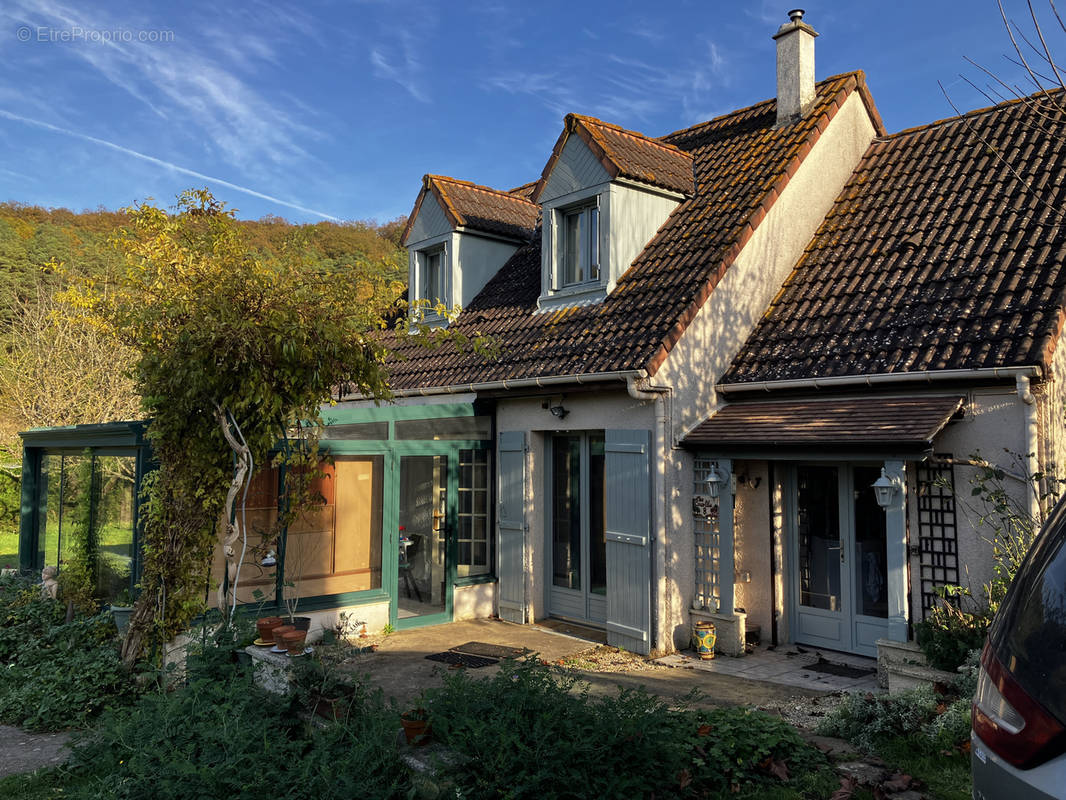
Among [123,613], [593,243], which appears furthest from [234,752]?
[593,243]

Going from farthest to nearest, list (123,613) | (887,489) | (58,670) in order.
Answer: (123,613), (58,670), (887,489)

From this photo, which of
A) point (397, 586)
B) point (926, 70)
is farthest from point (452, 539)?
point (926, 70)

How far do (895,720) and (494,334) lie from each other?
7.32m

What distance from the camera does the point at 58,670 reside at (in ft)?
24.9

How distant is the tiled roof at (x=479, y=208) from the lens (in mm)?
12500

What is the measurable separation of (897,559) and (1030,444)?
4.98 ft

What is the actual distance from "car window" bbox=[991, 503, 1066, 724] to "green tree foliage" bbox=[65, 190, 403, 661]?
6016 millimetres

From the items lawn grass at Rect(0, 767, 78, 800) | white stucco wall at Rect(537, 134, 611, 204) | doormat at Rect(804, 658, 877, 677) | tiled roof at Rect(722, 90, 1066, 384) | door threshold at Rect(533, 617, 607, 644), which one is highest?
white stucco wall at Rect(537, 134, 611, 204)

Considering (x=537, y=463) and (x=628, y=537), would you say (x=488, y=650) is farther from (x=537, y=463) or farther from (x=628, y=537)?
(x=537, y=463)

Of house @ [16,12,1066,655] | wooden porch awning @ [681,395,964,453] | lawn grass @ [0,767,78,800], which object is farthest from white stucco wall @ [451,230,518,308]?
lawn grass @ [0,767,78,800]

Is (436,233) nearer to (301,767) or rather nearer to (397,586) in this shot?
(397,586)

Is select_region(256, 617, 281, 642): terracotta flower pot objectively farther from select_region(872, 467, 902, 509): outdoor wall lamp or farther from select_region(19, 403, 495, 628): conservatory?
select_region(872, 467, 902, 509): outdoor wall lamp

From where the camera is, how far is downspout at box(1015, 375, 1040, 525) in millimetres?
6363

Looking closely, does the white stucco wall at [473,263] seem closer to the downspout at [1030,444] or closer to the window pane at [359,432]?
the window pane at [359,432]
